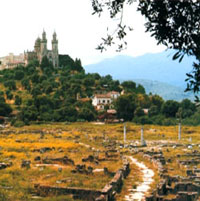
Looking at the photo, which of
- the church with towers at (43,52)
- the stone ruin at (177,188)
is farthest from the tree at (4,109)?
the stone ruin at (177,188)

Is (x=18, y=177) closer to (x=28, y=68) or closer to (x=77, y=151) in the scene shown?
(x=77, y=151)

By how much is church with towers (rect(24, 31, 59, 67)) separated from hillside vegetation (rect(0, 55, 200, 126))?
331cm

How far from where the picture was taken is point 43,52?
167 meters

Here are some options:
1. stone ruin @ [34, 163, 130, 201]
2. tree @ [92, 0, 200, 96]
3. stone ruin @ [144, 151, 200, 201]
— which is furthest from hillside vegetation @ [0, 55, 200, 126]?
tree @ [92, 0, 200, 96]

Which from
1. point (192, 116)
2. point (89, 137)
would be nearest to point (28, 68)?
point (192, 116)

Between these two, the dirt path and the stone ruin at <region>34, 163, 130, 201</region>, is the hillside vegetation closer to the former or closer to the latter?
the dirt path

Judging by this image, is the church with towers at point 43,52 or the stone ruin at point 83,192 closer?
the stone ruin at point 83,192

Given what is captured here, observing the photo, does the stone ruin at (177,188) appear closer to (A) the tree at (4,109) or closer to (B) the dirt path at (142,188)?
(B) the dirt path at (142,188)

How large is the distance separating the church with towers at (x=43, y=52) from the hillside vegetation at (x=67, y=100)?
3.31m

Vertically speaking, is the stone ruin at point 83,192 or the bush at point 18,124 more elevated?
the bush at point 18,124

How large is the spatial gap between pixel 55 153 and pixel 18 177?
15518 mm

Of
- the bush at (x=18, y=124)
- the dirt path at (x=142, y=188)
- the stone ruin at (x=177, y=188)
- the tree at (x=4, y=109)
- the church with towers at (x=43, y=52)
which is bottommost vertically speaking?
the dirt path at (x=142, y=188)

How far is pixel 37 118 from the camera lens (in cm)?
8988

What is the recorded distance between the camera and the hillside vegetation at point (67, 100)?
298ft
